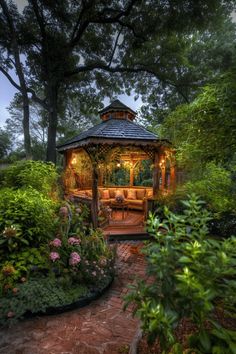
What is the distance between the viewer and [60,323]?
311 cm

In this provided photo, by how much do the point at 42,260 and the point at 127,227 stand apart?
4.64 m

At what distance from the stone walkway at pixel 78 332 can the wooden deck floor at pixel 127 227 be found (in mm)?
3443

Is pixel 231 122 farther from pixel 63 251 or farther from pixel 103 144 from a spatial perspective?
pixel 103 144

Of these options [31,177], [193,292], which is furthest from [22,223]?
[193,292]

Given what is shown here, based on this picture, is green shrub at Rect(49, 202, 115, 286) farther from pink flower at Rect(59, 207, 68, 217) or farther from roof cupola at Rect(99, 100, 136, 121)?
roof cupola at Rect(99, 100, 136, 121)

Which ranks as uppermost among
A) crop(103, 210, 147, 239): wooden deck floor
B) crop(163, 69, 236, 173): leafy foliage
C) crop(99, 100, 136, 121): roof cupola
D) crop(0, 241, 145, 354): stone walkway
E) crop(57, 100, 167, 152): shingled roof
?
crop(99, 100, 136, 121): roof cupola

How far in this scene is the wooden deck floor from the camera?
7332 mm

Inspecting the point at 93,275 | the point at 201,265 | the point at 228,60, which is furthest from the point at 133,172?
the point at 201,265

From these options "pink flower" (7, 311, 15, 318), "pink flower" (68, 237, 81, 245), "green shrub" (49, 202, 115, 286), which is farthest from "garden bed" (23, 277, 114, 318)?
"pink flower" (68, 237, 81, 245)

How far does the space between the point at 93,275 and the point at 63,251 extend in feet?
2.30

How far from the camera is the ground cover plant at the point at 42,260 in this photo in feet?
10.5

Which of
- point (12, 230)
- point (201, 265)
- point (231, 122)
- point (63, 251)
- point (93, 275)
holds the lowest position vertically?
point (93, 275)

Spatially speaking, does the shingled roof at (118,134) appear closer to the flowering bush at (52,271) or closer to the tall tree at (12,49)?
the tall tree at (12,49)

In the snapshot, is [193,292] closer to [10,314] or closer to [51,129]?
[10,314]
